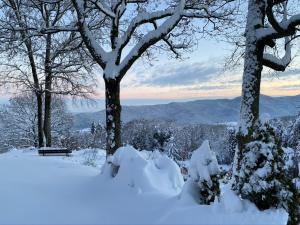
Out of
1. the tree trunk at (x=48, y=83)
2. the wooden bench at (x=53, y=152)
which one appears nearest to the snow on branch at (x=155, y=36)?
the wooden bench at (x=53, y=152)

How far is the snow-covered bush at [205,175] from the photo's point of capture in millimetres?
6422

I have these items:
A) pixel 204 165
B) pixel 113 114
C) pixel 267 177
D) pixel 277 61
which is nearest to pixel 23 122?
pixel 113 114

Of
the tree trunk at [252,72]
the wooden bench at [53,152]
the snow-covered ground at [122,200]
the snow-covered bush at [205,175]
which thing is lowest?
the wooden bench at [53,152]

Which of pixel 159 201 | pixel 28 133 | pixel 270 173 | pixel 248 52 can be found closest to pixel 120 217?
pixel 159 201

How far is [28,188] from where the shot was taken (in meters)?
8.94

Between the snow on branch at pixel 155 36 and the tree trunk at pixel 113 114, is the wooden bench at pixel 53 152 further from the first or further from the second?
the snow on branch at pixel 155 36

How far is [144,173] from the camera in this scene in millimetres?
8109

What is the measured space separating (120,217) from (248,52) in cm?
522

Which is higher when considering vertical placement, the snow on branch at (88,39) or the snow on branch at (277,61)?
the snow on branch at (88,39)

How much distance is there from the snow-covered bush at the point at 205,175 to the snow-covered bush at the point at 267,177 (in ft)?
2.22

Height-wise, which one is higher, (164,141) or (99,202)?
(99,202)

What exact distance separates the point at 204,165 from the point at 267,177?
1262 millimetres

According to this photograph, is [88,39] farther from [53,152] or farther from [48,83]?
[48,83]

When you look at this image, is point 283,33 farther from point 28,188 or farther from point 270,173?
point 28,188
